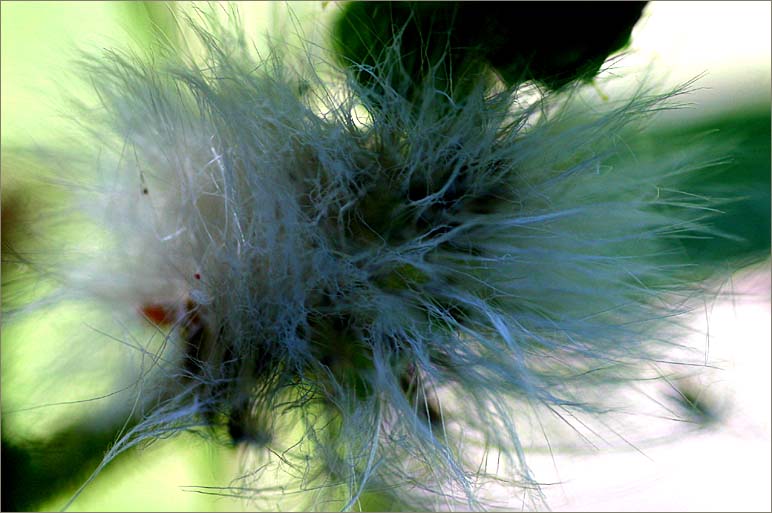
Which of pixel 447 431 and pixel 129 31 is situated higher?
pixel 129 31

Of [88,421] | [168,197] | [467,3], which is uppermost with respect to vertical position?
[467,3]

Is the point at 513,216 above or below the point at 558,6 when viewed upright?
below

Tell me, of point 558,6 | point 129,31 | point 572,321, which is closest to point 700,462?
point 572,321

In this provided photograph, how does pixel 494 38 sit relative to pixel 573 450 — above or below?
above

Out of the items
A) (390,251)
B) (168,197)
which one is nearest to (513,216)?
(390,251)

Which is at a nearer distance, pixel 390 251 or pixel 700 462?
pixel 390 251

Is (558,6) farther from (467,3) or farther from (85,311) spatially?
(85,311)

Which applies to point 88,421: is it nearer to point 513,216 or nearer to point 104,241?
point 104,241
